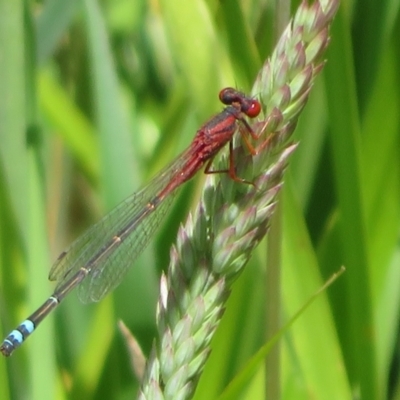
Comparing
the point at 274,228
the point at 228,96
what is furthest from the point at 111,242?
the point at 274,228

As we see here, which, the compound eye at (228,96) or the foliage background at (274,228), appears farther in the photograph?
the compound eye at (228,96)

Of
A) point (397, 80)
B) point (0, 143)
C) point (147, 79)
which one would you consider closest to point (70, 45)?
point (147, 79)

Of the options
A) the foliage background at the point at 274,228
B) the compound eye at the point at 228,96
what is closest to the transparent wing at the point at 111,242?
the foliage background at the point at 274,228

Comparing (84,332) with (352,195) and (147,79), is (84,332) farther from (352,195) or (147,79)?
(147,79)

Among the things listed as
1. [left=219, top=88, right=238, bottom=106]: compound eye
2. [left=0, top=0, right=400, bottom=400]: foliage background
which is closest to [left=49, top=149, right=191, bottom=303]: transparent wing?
[left=0, top=0, right=400, bottom=400]: foliage background

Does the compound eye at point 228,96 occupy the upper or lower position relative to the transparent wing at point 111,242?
upper

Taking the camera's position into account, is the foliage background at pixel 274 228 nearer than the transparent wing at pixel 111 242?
Yes

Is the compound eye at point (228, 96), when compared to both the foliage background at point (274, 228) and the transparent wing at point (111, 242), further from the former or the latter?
the transparent wing at point (111, 242)
